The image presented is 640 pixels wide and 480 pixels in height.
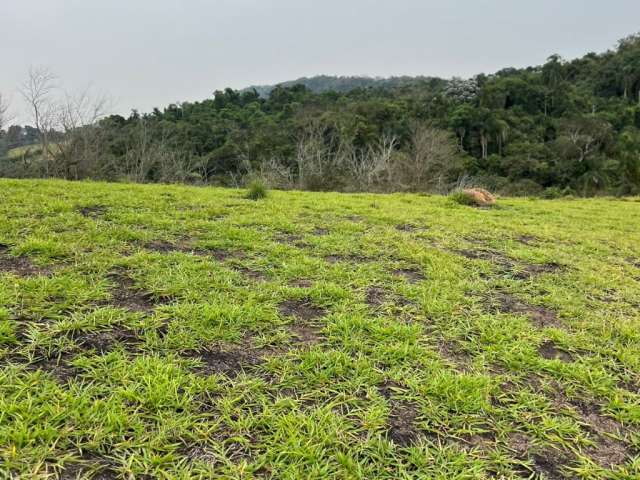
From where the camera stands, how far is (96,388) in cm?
157

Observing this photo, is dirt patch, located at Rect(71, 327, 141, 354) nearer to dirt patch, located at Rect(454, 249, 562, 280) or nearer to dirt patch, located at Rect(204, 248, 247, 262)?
dirt patch, located at Rect(204, 248, 247, 262)

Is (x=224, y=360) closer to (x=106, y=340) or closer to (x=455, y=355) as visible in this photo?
(x=106, y=340)

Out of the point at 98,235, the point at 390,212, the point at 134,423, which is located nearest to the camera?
the point at 134,423

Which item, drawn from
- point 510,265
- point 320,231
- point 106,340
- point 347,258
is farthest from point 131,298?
point 510,265

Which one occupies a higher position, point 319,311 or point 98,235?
point 98,235

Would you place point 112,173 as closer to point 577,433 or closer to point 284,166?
point 284,166

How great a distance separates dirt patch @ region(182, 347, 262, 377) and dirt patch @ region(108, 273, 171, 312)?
1.84ft

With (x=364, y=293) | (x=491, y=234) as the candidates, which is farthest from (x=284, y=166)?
(x=364, y=293)

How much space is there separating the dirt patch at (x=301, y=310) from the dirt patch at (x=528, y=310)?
48.3 inches

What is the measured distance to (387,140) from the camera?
81.5 ft

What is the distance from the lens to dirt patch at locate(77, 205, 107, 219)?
4.30 metres

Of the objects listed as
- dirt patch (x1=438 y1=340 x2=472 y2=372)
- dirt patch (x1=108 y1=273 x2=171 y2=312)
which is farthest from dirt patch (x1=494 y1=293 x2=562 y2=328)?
dirt patch (x1=108 y1=273 x2=171 y2=312)

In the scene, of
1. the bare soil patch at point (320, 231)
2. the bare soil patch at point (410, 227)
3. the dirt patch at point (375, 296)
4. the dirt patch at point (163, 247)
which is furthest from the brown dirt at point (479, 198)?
the dirt patch at point (163, 247)

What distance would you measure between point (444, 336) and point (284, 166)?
69.2 feet
